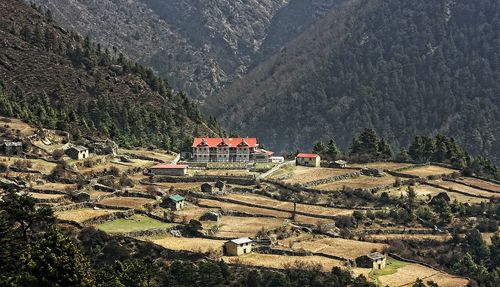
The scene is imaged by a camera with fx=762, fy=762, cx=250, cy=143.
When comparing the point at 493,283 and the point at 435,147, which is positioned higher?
the point at 435,147

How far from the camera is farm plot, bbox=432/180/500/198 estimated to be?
10464 centimetres

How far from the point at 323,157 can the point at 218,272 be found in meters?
59.2

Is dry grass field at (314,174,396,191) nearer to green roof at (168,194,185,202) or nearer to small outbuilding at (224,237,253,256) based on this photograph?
green roof at (168,194,185,202)

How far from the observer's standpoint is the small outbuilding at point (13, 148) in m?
98.3

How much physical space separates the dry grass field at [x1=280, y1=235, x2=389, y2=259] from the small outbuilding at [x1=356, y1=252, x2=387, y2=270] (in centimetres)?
106

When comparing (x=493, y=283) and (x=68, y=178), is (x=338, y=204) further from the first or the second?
(x=68, y=178)

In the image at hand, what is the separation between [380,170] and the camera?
114m

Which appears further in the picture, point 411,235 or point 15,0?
point 15,0

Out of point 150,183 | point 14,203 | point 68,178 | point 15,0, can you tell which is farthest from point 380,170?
point 15,0

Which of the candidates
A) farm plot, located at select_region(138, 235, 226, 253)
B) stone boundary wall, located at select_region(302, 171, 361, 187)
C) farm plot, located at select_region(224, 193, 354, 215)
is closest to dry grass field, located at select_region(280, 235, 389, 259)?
farm plot, located at select_region(138, 235, 226, 253)

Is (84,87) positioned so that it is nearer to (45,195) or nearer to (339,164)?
(339,164)

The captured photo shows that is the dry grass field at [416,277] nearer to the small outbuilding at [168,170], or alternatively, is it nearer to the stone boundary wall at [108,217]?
the stone boundary wall at [108,217]

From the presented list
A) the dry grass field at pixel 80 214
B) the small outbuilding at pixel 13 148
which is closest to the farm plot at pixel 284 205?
the dry grass field at pixel 80 214

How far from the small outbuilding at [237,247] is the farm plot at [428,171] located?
44296 mm
